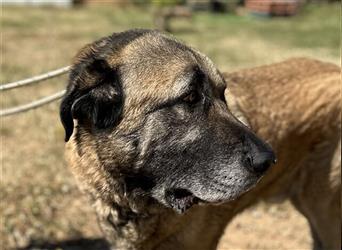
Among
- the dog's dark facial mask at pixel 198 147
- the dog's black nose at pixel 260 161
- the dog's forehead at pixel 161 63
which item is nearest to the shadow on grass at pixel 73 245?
the dog's dark facial mask at pixel 198 147

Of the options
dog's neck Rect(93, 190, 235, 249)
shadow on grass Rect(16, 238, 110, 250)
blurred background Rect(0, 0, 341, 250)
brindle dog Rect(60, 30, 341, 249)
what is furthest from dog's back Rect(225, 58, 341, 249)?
shadow on grass Rect(16, 238, 110, 250)

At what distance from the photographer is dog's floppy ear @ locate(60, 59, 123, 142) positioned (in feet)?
10.3

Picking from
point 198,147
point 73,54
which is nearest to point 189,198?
point 198,147

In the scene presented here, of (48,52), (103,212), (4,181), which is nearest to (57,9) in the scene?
(48,52)

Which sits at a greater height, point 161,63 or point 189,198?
point 161,63

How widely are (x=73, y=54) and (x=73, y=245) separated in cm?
1009

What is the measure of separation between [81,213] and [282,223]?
1.99 meters

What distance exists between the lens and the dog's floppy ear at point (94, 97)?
3.15m

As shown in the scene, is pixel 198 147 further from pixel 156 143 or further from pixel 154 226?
pixel 154 226

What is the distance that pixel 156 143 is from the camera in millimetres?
3186

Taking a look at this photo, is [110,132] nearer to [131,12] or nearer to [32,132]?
[32,132]

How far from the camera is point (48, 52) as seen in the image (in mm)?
14750

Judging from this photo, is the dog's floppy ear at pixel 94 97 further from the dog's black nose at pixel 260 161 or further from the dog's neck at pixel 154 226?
the dog's black nose at pixel 260 161

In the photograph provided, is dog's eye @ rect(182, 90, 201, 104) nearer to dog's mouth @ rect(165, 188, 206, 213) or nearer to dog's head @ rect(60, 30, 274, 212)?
dog's head @ rect(60, 30, 274, 212)
